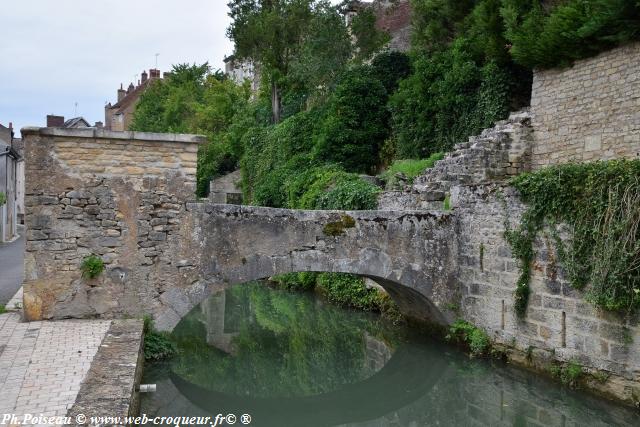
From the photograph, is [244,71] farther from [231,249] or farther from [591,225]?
[591,225]

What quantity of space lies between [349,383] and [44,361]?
4366mm

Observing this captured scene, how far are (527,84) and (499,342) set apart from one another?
8.01 meters

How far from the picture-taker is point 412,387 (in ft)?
28.2

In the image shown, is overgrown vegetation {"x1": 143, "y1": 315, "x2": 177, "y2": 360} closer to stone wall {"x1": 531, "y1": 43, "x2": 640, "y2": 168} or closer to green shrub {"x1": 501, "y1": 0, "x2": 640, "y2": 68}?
stone wall {"x1": 531, "y1": 43, "x2": 640, "y2": 168}

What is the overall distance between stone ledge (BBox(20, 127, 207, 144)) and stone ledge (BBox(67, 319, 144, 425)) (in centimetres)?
257

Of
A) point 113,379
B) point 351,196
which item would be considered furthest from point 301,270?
point 351,196

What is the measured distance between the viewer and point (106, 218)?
810 cm

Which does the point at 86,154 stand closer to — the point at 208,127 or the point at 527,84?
the point at 527,84

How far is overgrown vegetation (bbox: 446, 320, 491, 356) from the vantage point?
9109mm

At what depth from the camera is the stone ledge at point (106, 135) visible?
7.80m

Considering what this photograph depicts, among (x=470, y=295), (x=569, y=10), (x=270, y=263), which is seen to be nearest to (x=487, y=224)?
(x=470, y=295)

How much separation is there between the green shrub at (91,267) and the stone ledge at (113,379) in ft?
3.02

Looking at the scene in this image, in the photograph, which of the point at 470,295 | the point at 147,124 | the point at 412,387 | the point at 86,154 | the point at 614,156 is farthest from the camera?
the point at 147,124

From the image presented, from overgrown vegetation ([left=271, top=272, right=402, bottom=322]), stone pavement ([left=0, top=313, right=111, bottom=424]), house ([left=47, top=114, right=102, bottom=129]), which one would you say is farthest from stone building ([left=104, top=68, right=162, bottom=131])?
stone pavement ([left=0, top=313, right=111, bottom=424])
